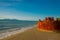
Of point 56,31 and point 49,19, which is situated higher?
point 49,19

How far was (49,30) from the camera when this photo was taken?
22109mm

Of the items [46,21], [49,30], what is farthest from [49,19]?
[49,30]

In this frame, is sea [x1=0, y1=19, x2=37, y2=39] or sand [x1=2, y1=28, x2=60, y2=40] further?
sea [x1=0, y1=19, x2=37, y2=39]

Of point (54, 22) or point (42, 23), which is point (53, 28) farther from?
point (42, 23)

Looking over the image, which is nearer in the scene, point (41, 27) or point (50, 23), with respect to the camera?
point (50, 23)

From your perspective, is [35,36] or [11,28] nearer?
[35,36]

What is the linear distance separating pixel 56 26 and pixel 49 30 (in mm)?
1298

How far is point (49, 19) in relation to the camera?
76.0 feet

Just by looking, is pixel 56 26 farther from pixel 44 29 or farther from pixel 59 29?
pixel 44 29

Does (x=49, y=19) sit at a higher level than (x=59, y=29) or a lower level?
higher

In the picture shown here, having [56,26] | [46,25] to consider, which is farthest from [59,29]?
[46,25]

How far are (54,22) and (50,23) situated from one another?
26.3 inches

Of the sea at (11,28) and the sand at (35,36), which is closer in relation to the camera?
the sand at (35,36)

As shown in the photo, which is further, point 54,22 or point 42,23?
point 42,23
